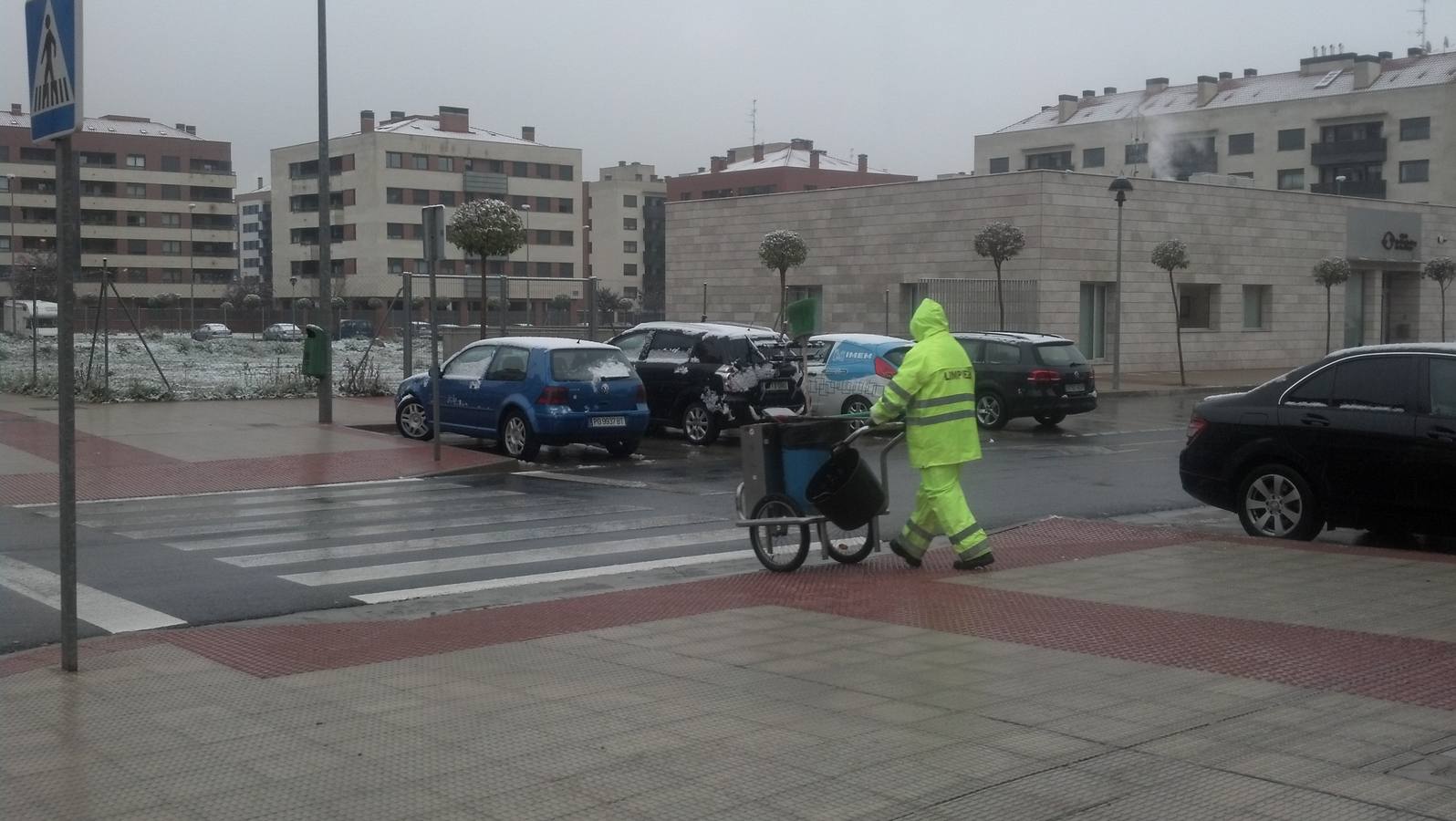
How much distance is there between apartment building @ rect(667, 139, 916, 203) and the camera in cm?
9900

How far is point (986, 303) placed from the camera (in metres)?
38.0

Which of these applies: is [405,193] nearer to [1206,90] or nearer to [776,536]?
[1206,90]

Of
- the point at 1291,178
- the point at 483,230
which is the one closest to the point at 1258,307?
the point at 483,230

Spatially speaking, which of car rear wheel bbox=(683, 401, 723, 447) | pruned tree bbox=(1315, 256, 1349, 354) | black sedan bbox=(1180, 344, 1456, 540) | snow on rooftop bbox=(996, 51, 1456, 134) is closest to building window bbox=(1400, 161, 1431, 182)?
snow on rooftop bbox=(996, 51, 1456, 134)

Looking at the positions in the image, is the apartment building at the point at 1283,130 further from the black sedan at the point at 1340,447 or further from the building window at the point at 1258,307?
the black sedan at the point at 1340,447

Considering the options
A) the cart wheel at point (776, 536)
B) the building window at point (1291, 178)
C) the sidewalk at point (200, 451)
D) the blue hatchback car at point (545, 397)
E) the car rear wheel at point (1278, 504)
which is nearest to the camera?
the cart wheel at point (776, 536)

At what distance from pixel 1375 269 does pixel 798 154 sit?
57.7 metres

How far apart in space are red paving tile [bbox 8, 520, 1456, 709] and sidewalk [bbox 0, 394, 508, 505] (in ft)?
24.4

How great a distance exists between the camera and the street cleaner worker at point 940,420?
9.62 meters

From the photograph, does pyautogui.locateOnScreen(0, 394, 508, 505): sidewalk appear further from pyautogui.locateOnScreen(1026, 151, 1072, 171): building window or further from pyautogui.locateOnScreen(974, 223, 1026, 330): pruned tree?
pyautogui.locateOnScreen(1026, 151, 1072, 171): building window

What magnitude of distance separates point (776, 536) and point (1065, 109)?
269 feet

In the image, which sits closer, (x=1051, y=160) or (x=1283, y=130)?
(x=1283, y=130)

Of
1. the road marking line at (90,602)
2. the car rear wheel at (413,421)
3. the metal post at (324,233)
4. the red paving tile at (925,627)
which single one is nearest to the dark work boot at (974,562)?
the red paving tile at (925,627)

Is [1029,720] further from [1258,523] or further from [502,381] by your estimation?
[502,381]
